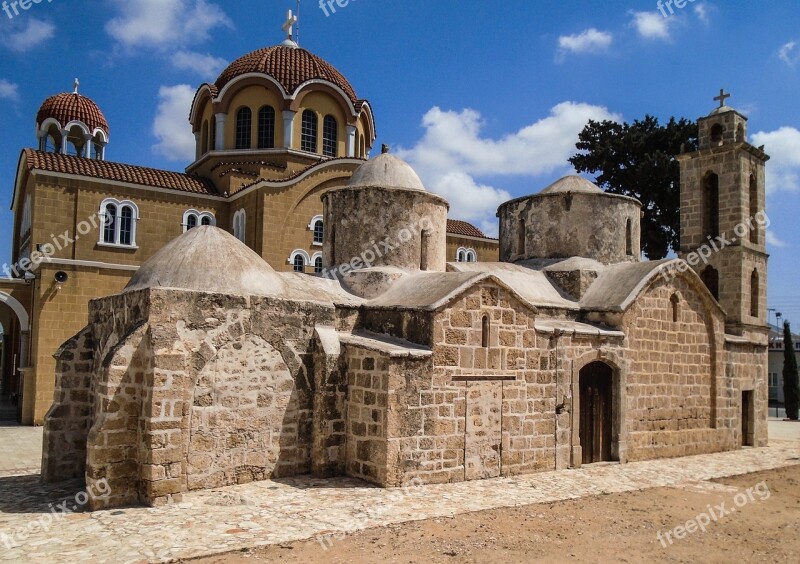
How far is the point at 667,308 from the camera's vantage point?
1215 cm

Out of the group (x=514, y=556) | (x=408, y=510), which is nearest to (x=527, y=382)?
(x=408, y=510)

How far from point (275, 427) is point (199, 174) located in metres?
13.3

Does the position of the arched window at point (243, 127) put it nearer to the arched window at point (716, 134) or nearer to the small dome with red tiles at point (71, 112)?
the small dome with red tiles at point (71, 112)

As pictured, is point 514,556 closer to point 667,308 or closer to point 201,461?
point 201,461

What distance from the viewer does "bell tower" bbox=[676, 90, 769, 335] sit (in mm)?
14312

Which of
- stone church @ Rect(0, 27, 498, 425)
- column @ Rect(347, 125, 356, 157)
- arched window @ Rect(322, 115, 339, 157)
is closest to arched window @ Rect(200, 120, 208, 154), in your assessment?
stone church @ Rect(0, 27, 498, 425)

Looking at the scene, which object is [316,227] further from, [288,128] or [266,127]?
[266,127]

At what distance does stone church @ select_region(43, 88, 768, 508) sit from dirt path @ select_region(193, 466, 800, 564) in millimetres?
1717

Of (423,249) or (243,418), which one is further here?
(423,249)

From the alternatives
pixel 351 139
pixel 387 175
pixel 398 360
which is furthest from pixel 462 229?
pixel 398 360

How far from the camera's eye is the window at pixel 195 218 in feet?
58.0

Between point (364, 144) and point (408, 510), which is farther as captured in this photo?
point (364, 144)

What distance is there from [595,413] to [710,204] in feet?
24.1

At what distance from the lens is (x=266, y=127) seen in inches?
756
